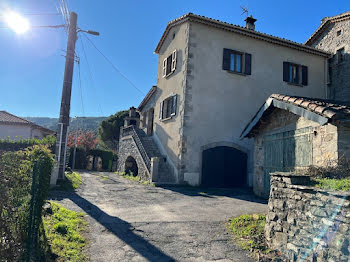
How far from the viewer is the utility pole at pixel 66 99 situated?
34.4 feet

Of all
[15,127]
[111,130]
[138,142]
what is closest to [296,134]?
[138,142]

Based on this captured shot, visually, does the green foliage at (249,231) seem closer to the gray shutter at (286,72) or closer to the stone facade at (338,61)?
the gray shutter at (286,72)

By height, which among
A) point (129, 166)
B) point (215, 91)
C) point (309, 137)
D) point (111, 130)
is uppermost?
point (111, 130)

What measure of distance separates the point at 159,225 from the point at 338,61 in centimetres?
1618

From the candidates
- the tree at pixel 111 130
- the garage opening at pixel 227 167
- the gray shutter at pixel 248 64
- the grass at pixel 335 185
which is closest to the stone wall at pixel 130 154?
the garage opening at pixel 227 167

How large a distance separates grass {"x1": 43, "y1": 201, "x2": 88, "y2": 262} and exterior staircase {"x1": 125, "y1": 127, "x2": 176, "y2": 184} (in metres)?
7.20

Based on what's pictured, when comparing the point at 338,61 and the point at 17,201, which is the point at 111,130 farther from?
the point at 17,201

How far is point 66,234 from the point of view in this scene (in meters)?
4.75

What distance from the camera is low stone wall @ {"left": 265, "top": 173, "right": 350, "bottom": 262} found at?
3.21 metres

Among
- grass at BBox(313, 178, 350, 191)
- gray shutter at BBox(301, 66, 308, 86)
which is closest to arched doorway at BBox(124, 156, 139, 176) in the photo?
gray shutter at BBox(301, 66, 308, 86)

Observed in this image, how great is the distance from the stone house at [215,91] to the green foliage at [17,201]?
9.45 meters

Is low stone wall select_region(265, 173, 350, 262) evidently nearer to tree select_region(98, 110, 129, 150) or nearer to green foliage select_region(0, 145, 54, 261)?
green foliage select_region(0, 145, 54, 261)

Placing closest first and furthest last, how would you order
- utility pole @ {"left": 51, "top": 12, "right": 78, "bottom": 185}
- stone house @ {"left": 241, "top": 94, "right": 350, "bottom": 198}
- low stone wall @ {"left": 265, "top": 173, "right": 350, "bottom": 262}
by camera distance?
low stone wall @ {"left": 265, "top": 173, "right": 350, "bottom": 262}
stone house @ {"left": 241, "top": 94, "right": 350, "bottom": 198}
utility pole @ {"left": 51, "top": 12, "right": 78, "bottom": 185}

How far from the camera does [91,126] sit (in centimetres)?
9219
